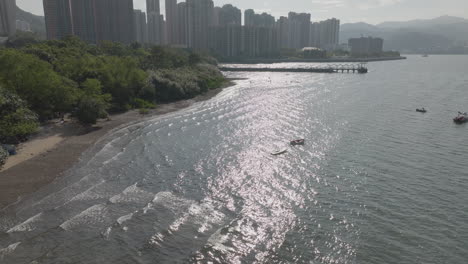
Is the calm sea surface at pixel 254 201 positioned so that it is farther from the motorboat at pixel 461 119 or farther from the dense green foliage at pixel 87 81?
the dense green foliage at pixel 87 81

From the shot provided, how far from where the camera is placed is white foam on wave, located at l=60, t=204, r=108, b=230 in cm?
2697

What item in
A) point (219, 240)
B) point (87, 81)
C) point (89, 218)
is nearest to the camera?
point (219, 240)

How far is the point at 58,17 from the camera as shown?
193 m

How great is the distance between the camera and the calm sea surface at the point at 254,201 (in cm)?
2423

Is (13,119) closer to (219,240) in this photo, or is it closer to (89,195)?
(89,195)

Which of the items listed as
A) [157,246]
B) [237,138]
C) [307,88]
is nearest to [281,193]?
[157,246]

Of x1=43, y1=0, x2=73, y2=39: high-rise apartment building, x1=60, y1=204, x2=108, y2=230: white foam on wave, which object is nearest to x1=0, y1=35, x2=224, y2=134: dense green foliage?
x1=60, y1=204, x2=108, y2=230: white foam on wave

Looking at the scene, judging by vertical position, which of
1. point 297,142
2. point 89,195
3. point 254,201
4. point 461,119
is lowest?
point 254,201

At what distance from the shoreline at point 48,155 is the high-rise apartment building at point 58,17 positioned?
156 meters

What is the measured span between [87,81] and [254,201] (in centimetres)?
4697

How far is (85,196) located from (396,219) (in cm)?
2781

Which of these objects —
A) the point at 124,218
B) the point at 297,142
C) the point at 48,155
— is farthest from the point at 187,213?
the point at 297,142

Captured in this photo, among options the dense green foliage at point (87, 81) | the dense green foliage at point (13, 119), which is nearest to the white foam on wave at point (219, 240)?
the dense green foliage at point (13, 119)

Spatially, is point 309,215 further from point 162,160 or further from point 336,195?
point 162,160
